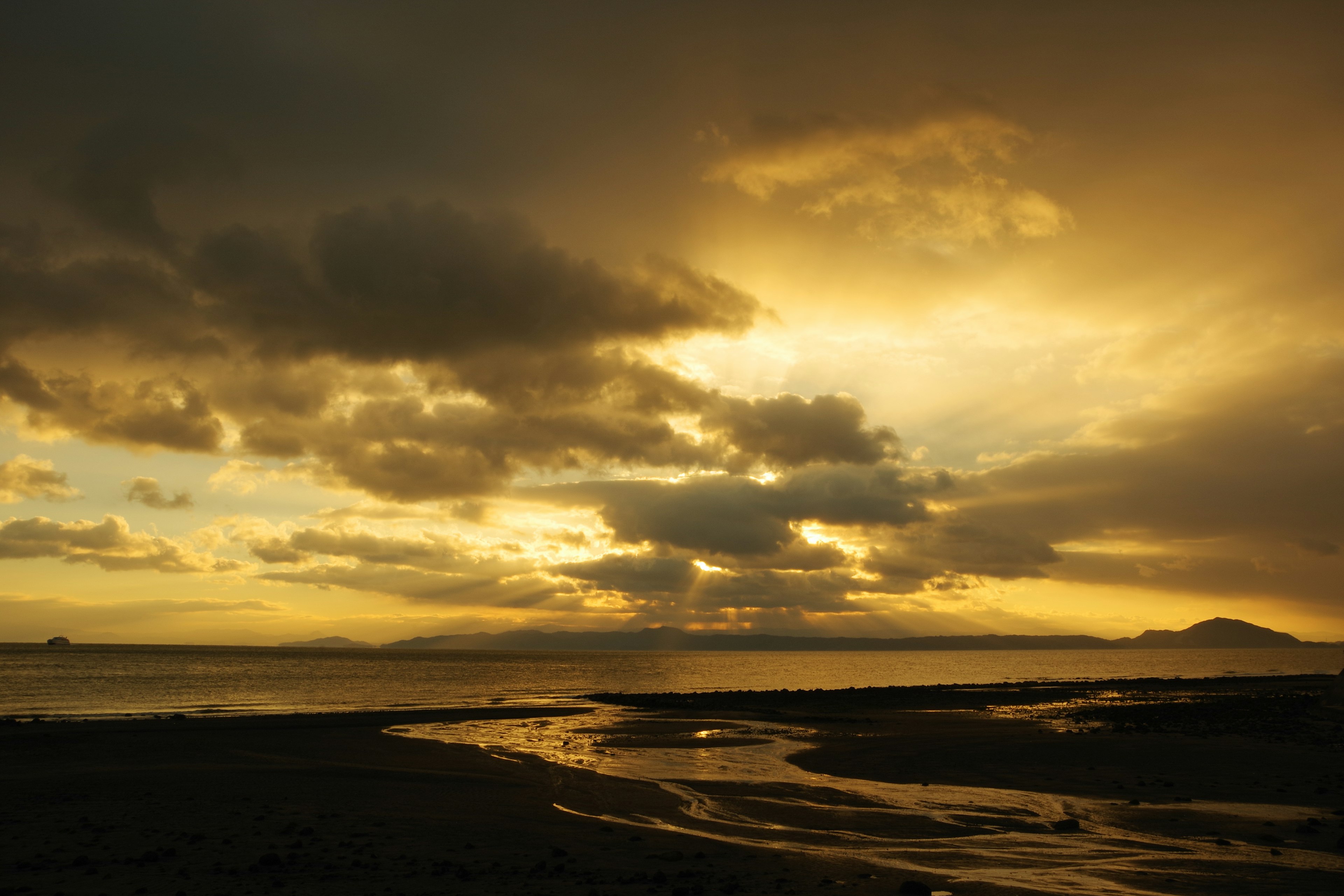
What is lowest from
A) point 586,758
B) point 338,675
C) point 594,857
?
point 338,675

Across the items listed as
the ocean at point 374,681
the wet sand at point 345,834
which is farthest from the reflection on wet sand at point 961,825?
the ocean at point 374,681

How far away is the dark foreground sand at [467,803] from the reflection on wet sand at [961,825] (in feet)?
0.94

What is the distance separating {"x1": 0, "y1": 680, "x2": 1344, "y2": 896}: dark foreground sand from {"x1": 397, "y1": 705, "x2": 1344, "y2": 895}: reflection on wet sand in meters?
0.29

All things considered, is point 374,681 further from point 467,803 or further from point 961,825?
point 961,825

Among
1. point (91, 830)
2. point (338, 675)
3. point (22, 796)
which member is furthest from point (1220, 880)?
point (338, 675)

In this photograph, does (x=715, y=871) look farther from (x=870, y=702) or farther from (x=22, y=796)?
(x=870, y=702)

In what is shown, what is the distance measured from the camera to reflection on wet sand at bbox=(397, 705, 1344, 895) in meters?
14.2

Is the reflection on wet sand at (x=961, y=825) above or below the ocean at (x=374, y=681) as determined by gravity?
above

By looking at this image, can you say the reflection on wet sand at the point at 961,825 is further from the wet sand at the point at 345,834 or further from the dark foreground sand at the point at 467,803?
the wet sand at the point at 345,834

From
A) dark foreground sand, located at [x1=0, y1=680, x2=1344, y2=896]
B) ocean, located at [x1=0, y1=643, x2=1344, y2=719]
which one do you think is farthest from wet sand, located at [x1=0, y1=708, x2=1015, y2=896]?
ocean, located at [x1=0, y1=643, x2=1344, y2=719]

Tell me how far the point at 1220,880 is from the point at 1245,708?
4980cm

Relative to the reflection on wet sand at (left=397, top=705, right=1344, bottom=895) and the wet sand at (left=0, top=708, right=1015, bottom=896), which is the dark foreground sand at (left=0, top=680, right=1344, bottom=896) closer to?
the wet sand at (left=0, top=708, right=1015, bottom=896)

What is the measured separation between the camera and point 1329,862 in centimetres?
1460

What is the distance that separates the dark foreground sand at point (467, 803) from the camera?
1352 centimetres
